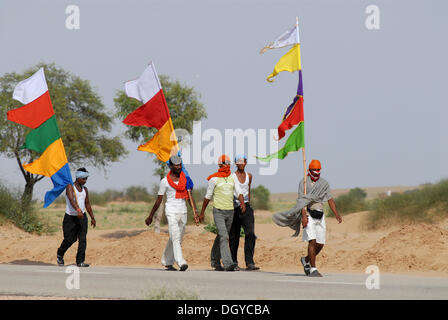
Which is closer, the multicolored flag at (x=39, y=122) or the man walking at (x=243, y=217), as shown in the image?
the man walking at (x=243, y=217)

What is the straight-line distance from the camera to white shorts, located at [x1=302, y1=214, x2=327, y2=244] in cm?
1226

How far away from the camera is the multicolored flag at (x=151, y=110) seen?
14.8 m

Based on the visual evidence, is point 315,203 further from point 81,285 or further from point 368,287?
point 81,285

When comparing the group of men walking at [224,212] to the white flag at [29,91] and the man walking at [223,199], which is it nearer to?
the man walking at [223,199]

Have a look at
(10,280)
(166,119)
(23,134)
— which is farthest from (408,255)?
(23,134)

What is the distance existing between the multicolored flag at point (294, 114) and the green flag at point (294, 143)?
0.14 metres

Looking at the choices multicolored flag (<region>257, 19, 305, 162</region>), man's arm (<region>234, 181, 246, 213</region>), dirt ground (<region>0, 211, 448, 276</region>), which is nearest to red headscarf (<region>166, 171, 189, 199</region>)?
man's arm (<region>234, 181, 246, 213</region>)

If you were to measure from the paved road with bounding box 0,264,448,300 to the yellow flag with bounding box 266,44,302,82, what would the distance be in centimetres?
374

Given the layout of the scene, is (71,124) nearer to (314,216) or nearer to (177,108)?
(177,108)

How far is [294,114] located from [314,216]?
2.20 meters

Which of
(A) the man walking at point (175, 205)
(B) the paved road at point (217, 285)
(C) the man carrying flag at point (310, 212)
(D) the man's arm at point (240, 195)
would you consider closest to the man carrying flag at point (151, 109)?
(A) the man walking at point (175, 205)

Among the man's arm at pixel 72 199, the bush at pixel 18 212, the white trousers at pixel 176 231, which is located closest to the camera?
the white trousers at pixel 176 231

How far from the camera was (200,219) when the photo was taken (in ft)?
42.3

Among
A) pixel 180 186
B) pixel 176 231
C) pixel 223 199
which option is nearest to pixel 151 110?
pixel 180 186
